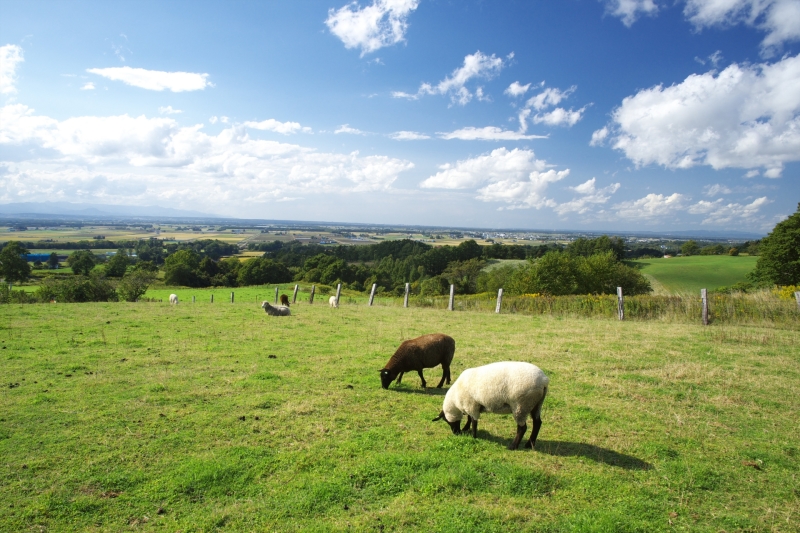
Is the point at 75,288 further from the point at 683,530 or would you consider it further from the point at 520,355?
the point at 683,530

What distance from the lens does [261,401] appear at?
870 centimetres

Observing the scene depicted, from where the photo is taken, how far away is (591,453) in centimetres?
668

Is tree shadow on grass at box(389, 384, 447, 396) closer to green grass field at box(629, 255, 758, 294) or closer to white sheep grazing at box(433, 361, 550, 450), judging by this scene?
white sheep grazing at box(433, 361, 550, 450)

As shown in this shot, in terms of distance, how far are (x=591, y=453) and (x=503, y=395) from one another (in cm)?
180

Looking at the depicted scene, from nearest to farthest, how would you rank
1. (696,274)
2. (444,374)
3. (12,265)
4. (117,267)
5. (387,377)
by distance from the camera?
(387,377) → (444,374) → (12,265) → (696,274) → (117,267)

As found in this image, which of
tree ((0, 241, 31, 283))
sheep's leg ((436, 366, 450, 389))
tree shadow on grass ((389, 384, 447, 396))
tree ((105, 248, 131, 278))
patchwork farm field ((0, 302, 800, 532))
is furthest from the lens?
tree ((105, 248, 131, 278))

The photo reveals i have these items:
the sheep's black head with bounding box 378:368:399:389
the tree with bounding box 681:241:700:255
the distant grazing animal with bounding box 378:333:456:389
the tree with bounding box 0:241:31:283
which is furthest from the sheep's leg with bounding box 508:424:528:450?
the tree with bounding box 681:241:700:255

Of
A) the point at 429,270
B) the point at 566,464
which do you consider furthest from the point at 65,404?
the point at 429,270

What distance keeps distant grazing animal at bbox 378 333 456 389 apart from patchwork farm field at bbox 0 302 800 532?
425mm

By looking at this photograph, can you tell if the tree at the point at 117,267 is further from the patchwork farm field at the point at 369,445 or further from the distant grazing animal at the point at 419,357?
the distant grazing animal at the point at 419,357

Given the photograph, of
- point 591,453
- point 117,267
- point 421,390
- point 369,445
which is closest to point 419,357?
point 421,390

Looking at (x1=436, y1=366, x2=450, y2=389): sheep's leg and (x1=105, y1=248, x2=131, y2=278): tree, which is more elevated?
(x1=436, y1=366, x2=450, y2=389): sheep's leg

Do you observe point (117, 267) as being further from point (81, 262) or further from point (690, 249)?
point (690, 249)

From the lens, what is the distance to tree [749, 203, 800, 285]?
1515 inches
